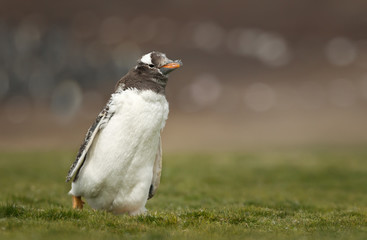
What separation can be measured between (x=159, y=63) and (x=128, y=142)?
6.47 feet

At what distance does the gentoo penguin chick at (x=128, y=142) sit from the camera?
10.3 meters

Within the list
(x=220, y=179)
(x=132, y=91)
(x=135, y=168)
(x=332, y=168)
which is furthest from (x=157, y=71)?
(x=332, y=168)

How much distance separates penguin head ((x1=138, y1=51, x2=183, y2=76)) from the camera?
34.6 ft

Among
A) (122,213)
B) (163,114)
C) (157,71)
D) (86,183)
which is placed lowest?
(122,213)

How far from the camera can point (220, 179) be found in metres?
28.6

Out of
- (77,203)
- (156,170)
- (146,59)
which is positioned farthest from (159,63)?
(77,203)

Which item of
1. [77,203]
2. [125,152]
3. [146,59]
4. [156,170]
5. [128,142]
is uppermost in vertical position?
[146,59]

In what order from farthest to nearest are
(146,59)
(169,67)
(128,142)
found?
1. (146,59)
2. (169,67)
3. (128,142)

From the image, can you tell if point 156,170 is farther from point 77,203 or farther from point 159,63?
point 159,63

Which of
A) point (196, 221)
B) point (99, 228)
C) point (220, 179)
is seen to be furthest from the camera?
point (220, 179)

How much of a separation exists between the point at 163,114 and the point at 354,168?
27.8 m

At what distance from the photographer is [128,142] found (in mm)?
10445

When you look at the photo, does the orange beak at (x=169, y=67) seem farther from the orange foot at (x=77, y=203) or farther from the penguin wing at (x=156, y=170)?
the orange foot at (x=77, y=203)

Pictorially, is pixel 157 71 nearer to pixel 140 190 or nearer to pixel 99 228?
pixel 140 190
